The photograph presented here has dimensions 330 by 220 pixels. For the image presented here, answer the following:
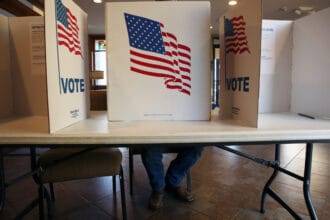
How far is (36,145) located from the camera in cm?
86

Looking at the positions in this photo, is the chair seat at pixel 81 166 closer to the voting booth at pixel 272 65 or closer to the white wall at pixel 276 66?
the voting booth at pixel 272 65

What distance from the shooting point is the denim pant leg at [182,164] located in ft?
5.74

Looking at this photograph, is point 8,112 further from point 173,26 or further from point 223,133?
point 223,133

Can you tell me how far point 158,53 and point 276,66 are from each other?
69 centimetres

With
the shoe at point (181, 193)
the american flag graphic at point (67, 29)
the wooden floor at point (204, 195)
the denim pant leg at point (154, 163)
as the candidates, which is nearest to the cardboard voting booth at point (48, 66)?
the american flag graphic at point (67, 29)

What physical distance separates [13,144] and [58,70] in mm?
292

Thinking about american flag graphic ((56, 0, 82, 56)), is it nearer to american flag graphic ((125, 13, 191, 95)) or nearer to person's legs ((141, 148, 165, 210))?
american flag graphic ((125, 13, 191, 95))

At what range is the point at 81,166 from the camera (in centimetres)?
131

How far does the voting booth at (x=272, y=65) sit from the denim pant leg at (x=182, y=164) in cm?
56

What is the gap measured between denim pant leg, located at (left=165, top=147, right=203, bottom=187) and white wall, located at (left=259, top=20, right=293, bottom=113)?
562 mm

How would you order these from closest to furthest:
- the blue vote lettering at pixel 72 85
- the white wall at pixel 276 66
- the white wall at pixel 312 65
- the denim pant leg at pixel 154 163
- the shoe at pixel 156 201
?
the blue vote lettering at pixel 72 85
the white wall at pixel 312 65
the white wall at pixel 276 66
the denim pant leg at pixel 154 163
the shoe at pixel 156 201

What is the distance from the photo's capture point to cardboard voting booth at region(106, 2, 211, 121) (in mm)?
1030

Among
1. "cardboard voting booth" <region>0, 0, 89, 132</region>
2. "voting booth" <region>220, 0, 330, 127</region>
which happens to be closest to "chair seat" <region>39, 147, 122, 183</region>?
"cardboard voting booth" <region>0, 0, 89, 132</region>

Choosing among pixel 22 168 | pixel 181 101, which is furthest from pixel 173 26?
pixel 22 168
